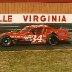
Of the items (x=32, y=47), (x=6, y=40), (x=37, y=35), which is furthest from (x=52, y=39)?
(x=6, y=40)

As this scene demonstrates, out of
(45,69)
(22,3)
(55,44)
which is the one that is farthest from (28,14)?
(45,69)

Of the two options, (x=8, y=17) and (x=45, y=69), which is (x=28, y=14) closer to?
(x=8, y=17)

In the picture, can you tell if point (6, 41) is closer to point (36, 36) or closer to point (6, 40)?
point (6, 40)

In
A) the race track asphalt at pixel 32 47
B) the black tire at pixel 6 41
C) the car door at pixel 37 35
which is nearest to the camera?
the race track asphalt at pixel 32 47

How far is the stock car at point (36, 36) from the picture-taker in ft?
67.5

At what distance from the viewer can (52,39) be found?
2141cm

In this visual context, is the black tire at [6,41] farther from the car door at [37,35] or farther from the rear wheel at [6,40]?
the car door at [37,35]

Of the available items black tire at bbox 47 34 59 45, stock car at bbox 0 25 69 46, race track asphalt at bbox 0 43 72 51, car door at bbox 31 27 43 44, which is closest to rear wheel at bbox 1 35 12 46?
stock car at bbox 0 25 69 46

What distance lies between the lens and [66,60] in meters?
16.2

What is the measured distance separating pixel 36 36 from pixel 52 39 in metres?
1.07

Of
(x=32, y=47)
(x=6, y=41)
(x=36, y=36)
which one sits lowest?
(x=32, y=47)

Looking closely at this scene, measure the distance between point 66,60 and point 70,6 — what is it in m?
12.8

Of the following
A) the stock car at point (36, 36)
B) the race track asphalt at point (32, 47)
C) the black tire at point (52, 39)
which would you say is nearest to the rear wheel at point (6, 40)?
the stock car at point (36, 36)

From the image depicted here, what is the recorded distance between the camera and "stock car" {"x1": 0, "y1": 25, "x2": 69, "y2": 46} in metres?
20.6
